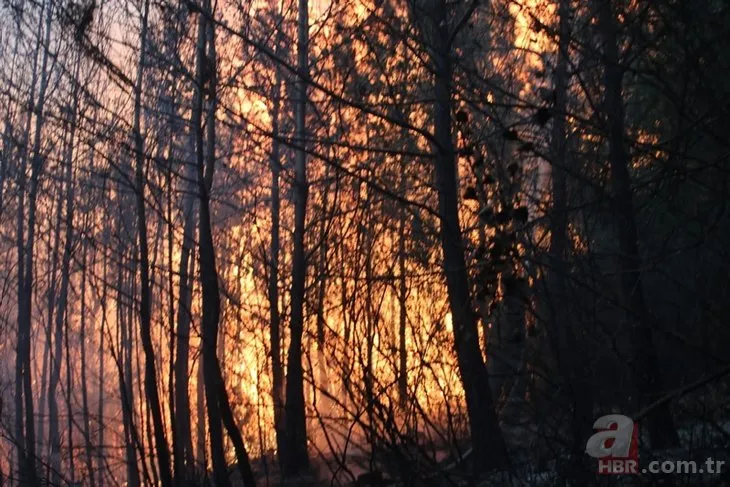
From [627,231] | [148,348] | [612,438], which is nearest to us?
[612,438]

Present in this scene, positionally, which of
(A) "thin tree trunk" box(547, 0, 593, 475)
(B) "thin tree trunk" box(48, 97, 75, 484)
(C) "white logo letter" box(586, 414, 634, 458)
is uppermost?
Result: (B) "thin tree trunk" box(48, 97, 75, 484)

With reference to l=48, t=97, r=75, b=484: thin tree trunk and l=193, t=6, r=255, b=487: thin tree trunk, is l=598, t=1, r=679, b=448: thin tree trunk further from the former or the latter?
l=48, t=97, r=75, b=484: thin tree trunk

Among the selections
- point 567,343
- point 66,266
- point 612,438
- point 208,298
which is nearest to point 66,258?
point 66,266

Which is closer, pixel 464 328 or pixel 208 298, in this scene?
pixel 464 328

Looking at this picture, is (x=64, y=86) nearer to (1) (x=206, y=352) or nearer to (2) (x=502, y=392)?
(1) (x=206, y=352)

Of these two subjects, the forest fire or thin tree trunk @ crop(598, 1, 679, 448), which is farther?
thin tree trunk @ crop(598, 1, 679, 448)

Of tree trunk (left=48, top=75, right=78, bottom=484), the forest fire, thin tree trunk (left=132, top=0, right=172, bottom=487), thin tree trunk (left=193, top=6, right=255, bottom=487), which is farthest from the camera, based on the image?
tree trunk (left=48, top=75, right=78, bottom=484)

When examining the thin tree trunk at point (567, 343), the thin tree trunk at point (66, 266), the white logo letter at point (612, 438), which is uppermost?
the thin tree trunk at point (66, 266)

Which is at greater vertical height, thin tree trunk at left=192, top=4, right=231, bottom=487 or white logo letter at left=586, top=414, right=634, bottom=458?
thin tree trunk at left=192, top=4, right=231, bottom=487

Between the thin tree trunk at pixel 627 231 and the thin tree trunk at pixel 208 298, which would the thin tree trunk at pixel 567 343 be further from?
the thin tree trunk at pixel 208 298

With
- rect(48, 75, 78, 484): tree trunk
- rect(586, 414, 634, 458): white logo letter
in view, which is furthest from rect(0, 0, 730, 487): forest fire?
rect(48, 75, 78, 484): tree trunk

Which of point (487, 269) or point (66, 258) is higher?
point (66, 258)

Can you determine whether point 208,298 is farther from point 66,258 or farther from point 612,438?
point 612,438

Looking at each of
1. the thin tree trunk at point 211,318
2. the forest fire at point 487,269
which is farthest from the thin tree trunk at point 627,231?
the thin tree trunk at point 211,318
